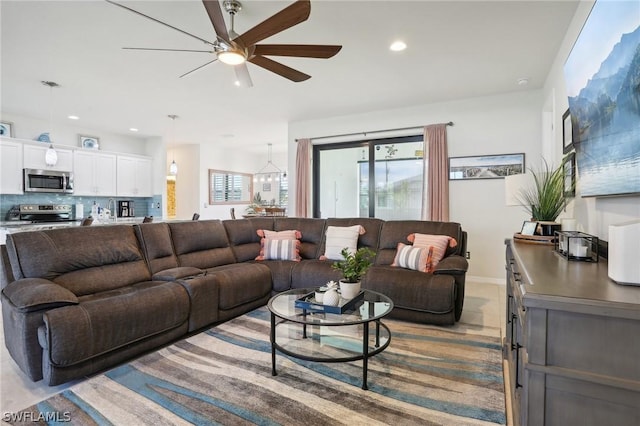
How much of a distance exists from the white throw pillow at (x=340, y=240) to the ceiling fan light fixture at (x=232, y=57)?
2.19m

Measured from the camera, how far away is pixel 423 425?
1.70 metres

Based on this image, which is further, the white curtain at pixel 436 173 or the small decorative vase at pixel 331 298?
the white curtain at pixel 436 173

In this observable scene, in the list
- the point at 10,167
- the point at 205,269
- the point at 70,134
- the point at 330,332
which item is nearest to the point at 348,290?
the point at 330,332

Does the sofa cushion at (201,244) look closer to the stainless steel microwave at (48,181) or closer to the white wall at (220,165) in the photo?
the stainless steel microwave at (48,181)

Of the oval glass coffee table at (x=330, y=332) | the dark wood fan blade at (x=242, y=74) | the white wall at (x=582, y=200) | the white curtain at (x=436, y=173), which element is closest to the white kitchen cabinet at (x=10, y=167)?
the dark wood fan blade at (x=242, y=74)

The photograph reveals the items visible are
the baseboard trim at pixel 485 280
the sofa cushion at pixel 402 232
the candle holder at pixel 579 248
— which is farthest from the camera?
the baseboard trim at pixel 485 280

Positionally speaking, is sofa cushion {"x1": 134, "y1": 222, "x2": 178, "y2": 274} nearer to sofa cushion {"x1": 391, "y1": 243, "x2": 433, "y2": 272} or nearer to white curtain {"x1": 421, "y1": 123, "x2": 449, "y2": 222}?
sofa cushion {"x1": 391, "y1": 243, "x2": 433, "y2": 272}

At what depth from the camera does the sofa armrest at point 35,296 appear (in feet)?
6.46

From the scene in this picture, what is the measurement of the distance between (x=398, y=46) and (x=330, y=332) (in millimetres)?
2735

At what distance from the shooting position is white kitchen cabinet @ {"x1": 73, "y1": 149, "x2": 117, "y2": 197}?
6.13 m

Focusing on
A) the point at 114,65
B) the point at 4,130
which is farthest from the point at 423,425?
the point at 4,130

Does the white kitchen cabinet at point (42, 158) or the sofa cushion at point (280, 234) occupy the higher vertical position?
the white kitchen cabinet at point (42, 158)

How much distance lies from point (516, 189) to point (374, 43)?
186 cm

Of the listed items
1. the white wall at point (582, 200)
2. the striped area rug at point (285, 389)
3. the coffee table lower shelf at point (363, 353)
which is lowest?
the striped area rug at point (285, 389)
